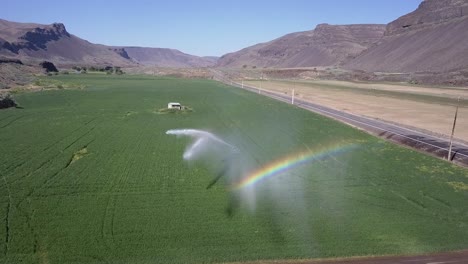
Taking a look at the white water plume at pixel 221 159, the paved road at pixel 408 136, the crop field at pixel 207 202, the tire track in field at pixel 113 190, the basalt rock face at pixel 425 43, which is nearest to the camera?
the crop field at pixel 207 202

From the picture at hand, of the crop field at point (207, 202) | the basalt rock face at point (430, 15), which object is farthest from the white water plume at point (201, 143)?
the basalt rock face at point (430, 15)

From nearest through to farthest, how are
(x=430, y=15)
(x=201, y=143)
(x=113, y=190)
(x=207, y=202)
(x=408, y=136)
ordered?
(x=207, y=202), (x=113, y=190), (x=201, y=143), (x=408, y=136), (x=430, y=15)

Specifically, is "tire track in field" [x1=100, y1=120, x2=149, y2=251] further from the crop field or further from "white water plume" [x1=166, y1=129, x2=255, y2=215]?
"white water plume" [x1=166, y1=129, x2=255, y2=215]

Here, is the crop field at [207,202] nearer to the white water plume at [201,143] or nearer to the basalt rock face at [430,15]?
the white water plume at [201,143]

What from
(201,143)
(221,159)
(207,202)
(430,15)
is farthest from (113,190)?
(430,15)

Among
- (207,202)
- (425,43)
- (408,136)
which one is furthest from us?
(425,43)

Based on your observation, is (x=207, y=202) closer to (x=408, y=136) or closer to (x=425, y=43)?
(x=408, y=136)

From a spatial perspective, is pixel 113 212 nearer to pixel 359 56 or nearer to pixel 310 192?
pixel 310 192
